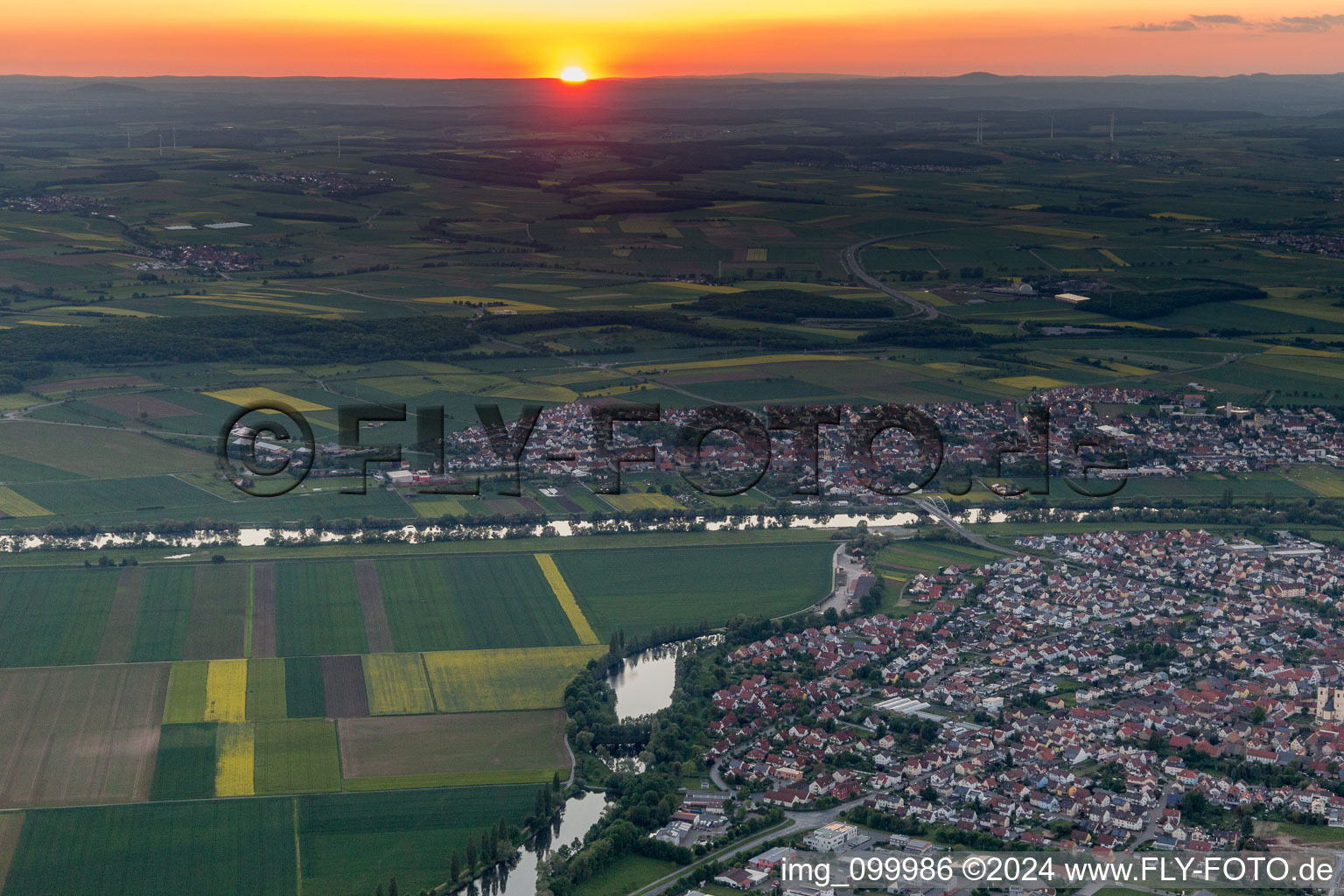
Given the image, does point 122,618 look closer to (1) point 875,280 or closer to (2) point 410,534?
(2) point 410,534

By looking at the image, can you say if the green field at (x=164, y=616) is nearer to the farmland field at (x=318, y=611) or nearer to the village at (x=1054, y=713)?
the farmland field at (x=318, y=611)

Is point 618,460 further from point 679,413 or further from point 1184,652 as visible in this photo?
point 1184,652

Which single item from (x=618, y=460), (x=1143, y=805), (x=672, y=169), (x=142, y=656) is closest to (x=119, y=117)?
(x=672, y=169)

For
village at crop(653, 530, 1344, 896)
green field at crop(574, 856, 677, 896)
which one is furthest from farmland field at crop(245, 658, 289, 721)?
village at crop(653, 530, 1344, 896)

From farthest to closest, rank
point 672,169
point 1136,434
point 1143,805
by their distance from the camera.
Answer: point 672,169 → point 1136,434 → point 1143,805

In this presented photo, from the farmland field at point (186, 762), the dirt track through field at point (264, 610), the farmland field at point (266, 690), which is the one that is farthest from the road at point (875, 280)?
the farmland field at point (186, 762)

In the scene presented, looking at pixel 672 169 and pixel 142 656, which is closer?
pixel 142 656

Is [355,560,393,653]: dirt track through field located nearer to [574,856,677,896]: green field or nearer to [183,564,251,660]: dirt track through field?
[183,564,251,660]: dirt track through field
